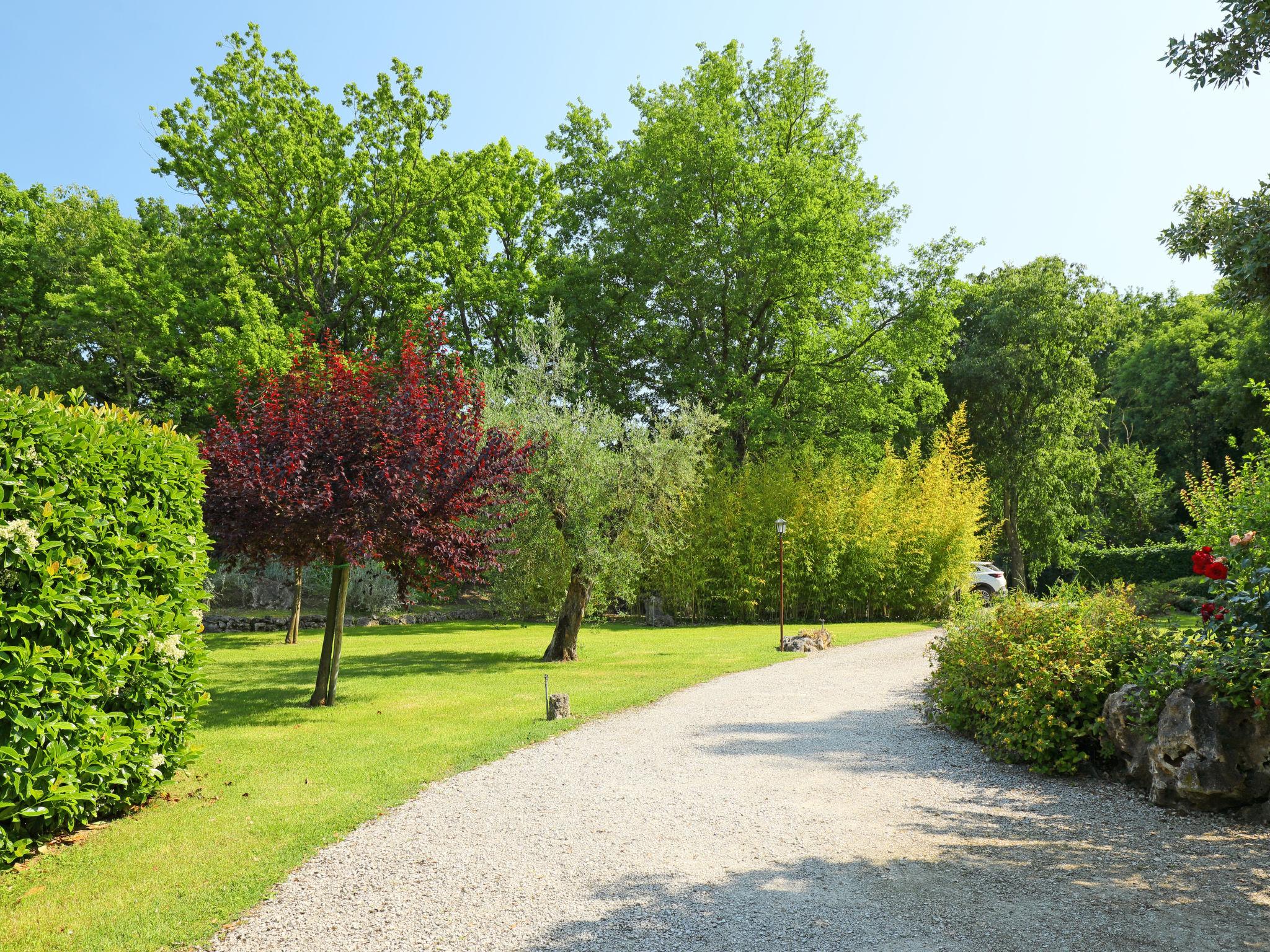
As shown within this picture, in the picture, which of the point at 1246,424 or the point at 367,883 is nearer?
the point at 367,883

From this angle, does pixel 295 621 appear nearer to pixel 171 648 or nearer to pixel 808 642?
pixel 808 642

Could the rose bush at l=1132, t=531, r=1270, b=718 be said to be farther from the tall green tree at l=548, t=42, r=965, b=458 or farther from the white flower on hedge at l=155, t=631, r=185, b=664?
the tall green tree at l=548, t=42, r=965, b=458

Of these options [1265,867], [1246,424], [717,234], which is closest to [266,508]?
[1265,867]

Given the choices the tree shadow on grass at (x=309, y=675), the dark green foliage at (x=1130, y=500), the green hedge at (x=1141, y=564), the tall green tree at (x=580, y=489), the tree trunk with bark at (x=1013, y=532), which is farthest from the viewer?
the dark green foliage at (x=1130, y=500)

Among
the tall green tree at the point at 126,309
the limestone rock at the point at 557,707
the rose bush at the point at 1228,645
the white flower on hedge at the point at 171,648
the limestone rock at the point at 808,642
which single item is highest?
the tall green tree at the point at 126,309

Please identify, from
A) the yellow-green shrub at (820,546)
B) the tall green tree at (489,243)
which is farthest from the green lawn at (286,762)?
the tall green tree at (489,243)

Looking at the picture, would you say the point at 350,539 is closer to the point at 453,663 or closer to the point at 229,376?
the point at 453,663

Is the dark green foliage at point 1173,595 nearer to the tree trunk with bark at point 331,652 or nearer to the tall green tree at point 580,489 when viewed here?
the tall green tree at point 580,489

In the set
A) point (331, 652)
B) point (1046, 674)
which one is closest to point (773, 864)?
point (1046, 674)

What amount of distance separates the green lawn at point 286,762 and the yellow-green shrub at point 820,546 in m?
6.09

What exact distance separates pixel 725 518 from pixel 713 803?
54.4 feet

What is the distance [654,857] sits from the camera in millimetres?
4492

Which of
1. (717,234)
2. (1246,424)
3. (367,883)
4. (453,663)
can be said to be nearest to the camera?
(367,883)

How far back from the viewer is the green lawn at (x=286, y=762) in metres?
3.91
